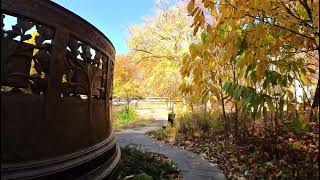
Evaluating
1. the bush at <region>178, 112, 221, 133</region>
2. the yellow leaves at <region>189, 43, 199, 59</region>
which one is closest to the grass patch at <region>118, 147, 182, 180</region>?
the yellow leaves at <region>189, 43, 199, 59</region>

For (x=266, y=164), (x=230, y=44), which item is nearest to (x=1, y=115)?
(x=230, y=44)

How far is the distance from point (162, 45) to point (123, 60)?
46.4 ft

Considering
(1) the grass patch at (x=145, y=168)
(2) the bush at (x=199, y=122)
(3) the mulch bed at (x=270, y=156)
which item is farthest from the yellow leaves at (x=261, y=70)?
(2) the bush at (x=199, y=122)

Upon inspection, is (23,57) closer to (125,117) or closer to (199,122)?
(199,122)

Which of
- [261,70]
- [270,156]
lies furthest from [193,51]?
[270,156]

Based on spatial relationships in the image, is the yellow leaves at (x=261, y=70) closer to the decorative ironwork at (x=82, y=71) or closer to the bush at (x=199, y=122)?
the decorative ironwork at (x=82, y=71)

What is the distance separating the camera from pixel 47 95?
151 inches

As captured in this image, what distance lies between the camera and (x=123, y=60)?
1447 inches

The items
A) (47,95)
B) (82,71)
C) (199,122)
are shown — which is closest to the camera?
(47,95)

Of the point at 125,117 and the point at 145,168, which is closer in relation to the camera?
the point at 145,168

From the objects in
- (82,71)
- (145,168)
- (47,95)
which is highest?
(82,71)

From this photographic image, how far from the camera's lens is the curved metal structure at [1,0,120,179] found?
→ 3471mm

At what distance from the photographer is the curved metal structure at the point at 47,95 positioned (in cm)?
347

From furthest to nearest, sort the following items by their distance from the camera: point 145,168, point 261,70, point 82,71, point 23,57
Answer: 1. point 145,168
2. point 82,71
3. point 23,57
4. point 261,70
